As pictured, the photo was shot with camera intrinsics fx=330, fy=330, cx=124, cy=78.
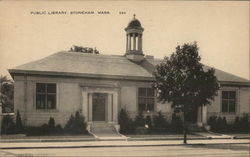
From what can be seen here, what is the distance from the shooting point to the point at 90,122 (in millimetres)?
22656

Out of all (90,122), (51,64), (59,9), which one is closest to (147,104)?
(90,122)

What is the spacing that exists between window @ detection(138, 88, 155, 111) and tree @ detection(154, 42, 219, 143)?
18.1 feet

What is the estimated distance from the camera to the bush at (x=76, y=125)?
21594 millimetres

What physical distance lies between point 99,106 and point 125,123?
2289mm

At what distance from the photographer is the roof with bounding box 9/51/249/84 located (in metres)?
22.0

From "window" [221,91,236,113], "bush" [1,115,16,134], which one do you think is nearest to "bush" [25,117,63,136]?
"bush" [1,115,16,134]

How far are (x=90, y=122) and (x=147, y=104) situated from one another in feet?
15.3

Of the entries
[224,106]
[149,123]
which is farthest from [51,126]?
[224,106]

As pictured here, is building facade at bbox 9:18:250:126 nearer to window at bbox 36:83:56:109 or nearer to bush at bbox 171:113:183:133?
window at bbox 36:83:56:109

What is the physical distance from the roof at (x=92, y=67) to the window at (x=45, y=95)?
3.04ft

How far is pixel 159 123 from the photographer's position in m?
24.0

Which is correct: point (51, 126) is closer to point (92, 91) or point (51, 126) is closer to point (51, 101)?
point (51, 101)

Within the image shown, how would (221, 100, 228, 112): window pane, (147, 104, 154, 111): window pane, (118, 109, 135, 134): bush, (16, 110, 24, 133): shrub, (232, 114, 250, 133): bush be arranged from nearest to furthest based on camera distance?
(16, 110, 24, 133): shrub
(118, 109, 135, 134): bush
(147, 104, 154, 111): window pane
(232, 114, 250, 133): bush
(221, 100, 228, 112): window pane

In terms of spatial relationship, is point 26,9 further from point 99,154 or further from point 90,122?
point 90,122
